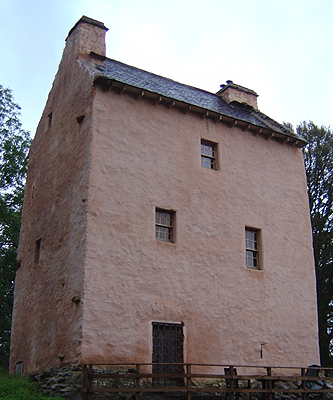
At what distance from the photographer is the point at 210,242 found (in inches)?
742

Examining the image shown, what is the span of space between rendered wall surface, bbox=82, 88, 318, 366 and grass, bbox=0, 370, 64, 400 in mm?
1756

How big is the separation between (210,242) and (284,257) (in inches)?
137

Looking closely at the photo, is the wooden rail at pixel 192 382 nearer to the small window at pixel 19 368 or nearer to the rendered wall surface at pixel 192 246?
the rendered wall surface at pixel 192 246

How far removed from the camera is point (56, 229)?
1884 centimetres

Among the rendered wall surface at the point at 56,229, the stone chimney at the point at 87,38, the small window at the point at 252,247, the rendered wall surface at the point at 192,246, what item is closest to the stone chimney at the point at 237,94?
the rendered wall surface at the point at 192,246

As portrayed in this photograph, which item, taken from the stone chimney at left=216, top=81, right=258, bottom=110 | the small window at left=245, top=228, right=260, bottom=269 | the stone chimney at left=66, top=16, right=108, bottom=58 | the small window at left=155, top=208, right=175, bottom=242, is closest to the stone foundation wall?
the small window at left=155, top=208, right=175, bottom=242

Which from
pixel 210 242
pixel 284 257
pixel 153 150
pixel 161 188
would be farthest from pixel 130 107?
pixel 284 257

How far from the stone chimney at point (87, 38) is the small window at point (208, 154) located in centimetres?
537

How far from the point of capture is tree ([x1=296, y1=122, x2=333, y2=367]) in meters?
28.4

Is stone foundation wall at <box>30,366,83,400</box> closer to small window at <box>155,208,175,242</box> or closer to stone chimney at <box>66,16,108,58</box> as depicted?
small window at <box>155,208,175,242</box>

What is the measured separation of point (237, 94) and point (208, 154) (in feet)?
19.8

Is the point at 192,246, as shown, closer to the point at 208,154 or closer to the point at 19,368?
the point at 208,154

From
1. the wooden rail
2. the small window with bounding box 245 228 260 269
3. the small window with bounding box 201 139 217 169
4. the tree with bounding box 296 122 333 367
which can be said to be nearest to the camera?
the wooden rail

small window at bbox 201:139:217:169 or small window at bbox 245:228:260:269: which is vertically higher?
small window at bbox 201:139:217:169
